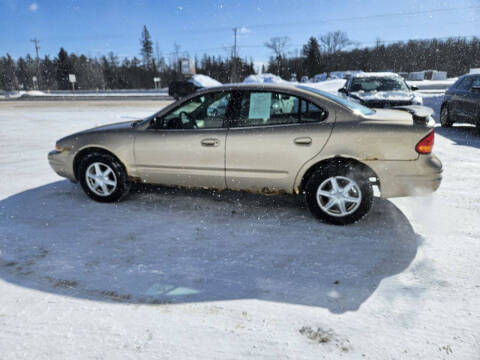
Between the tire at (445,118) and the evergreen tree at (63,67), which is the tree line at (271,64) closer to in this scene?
the evergreen tree at (63,67)

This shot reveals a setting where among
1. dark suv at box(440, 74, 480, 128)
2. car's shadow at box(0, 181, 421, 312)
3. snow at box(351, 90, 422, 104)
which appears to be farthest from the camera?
dark suv at box(440, 74, 480, 128)

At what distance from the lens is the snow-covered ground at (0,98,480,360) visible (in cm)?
208

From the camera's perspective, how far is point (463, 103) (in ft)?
31.2

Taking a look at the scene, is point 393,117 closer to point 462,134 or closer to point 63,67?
point 462,134

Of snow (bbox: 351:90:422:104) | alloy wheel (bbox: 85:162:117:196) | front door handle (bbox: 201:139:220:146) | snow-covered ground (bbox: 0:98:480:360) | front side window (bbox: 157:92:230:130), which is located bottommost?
snow-covered ground (bbox: 0:98:480:360)

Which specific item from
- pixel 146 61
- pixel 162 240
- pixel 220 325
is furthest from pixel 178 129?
pixel 146 61

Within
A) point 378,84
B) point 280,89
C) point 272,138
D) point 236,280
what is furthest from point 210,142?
point 378,84

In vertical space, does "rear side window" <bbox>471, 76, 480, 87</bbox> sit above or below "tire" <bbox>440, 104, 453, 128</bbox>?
above

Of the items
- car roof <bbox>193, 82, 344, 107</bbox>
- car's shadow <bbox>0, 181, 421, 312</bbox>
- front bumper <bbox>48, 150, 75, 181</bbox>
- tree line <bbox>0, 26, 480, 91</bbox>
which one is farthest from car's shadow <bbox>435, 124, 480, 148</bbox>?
tree line <bbox>0, 26, 480, 91</bbox>

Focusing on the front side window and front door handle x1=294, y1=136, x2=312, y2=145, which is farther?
the front side window

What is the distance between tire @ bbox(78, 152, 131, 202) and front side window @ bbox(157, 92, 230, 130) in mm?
808

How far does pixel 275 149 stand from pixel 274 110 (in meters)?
0.45

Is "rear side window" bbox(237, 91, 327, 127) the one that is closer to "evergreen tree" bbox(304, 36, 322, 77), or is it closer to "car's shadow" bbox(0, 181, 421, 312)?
"car's shadow" bbox(0, 181, 421, 312)

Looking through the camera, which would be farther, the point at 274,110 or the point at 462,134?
the point at 462,134
